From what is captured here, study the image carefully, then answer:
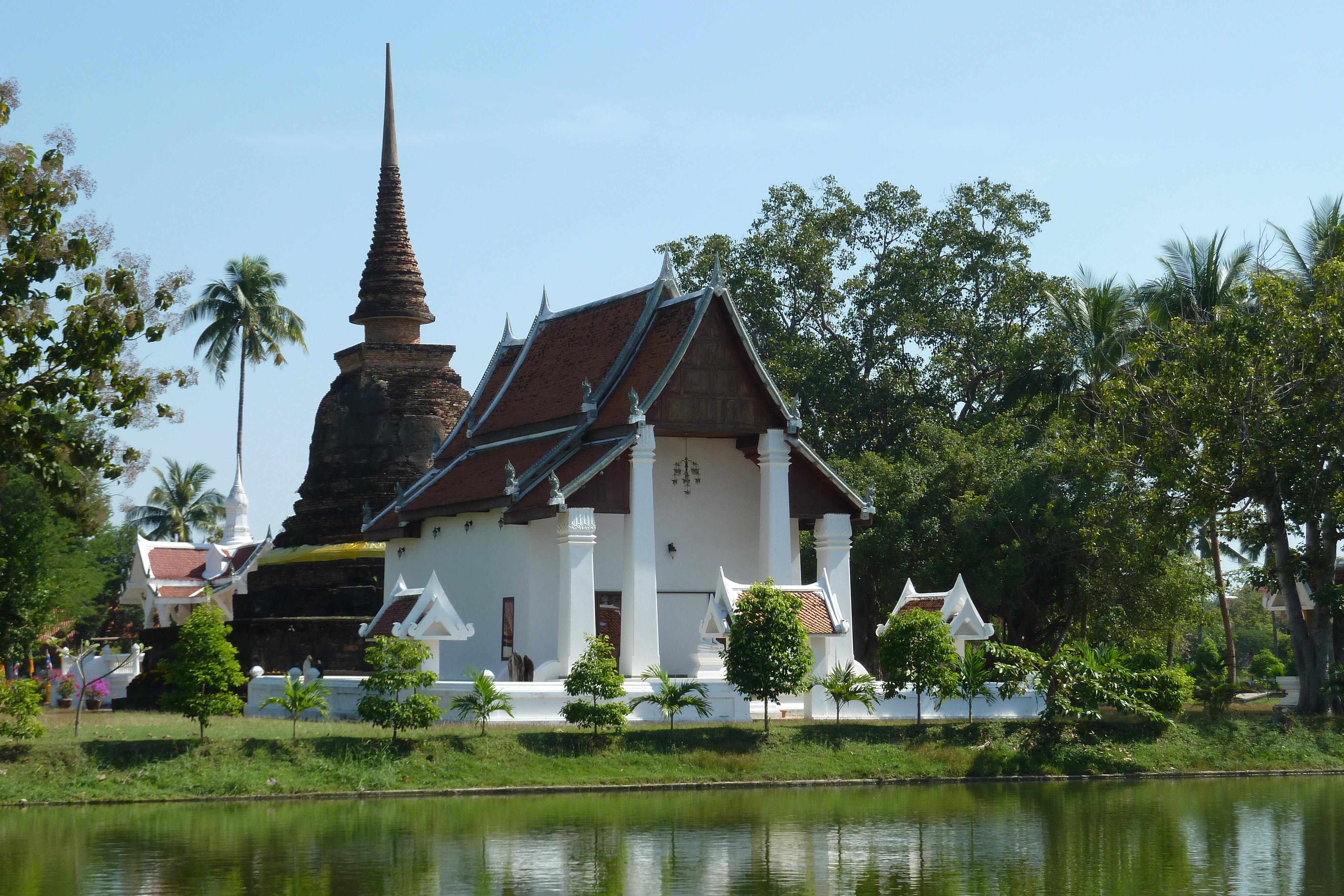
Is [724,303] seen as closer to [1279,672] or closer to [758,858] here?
[758,858]

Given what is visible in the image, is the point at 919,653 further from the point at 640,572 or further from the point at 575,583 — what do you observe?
the point at 575,583

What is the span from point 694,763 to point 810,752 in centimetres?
181

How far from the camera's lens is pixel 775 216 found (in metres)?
47.5

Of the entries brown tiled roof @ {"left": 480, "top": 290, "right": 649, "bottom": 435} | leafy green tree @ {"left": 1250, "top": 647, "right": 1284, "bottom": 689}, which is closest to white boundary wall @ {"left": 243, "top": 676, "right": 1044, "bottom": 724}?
brown tiled roof @ {"left": 480, "top": 290, "right": 649, "bottom": 435}

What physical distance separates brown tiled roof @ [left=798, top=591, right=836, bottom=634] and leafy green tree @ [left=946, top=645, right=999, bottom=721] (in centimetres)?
209

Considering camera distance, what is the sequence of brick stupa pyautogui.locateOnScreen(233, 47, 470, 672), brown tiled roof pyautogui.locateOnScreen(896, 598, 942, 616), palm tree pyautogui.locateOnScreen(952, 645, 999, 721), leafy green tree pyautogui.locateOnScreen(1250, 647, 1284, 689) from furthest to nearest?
leafy green tree pyautogui.locateOnScreen(1250, 647, 1284, 689)
brick stupa pyautogui.locateOnScreen(233, 47, 470, 672)
brown tiled roof pyautogui.locateOnScreen(896, 598, 942, 616)
palm tree pyautogui.locateOnScreen(952, 645, 999, 721)

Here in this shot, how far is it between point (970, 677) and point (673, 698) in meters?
4.77

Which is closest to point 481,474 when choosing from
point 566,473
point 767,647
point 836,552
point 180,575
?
point 566,473

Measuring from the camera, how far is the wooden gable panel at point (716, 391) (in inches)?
1077

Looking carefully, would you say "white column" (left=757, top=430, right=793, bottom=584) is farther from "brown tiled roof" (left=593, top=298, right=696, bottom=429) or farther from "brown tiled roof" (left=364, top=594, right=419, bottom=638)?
"brown tiled roof" (left=364, top=594, right=419, bottom=638)

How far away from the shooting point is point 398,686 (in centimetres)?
2223

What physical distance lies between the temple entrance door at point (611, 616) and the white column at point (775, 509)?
2.64m

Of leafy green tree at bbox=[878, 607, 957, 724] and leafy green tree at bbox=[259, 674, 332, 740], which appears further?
leafy green tree at bbox=[878, 607, 957, 724]

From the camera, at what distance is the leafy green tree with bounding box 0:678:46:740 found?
2028cm
